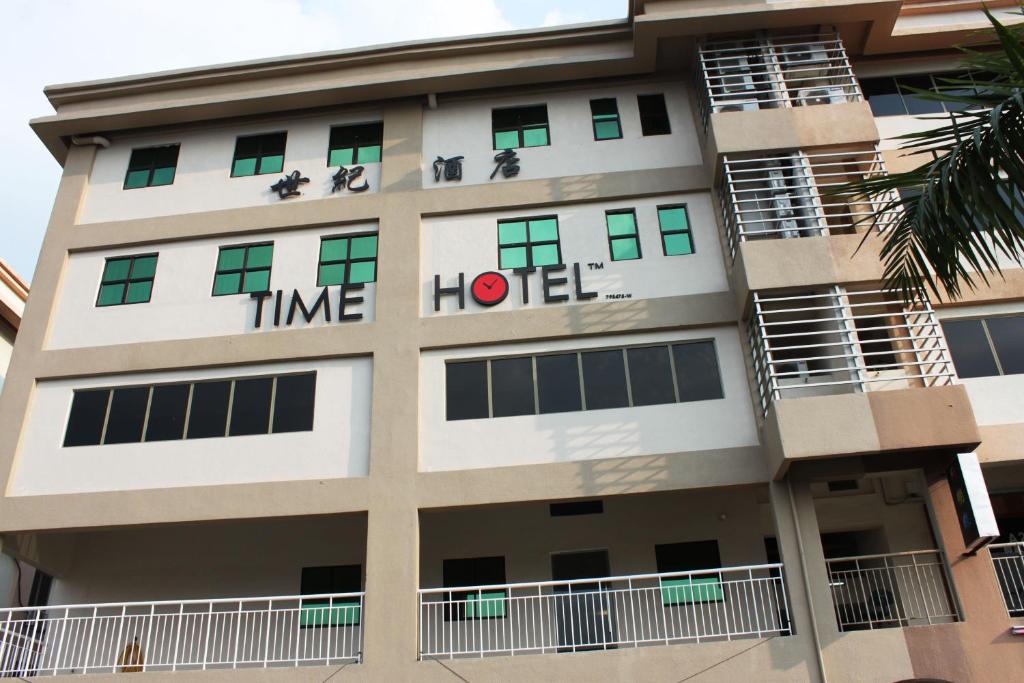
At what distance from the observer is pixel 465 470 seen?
13898 mm

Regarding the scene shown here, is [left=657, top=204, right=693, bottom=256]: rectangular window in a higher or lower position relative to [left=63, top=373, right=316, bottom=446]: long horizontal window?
higher

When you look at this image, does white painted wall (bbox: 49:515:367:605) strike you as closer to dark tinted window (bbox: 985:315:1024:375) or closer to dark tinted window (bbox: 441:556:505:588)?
dark tinted window (bbox: 441:556:505:588)

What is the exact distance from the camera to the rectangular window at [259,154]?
1745 cm

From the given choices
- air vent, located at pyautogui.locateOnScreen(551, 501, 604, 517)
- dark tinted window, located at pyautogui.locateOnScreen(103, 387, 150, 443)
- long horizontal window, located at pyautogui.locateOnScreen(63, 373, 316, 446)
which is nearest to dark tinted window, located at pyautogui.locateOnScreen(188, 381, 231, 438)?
long horizontal window, located at pyautogui.locateOnScreen(63, 373, 316, 446)

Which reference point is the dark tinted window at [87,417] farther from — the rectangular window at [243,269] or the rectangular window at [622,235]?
the rectangular window at [622,235]

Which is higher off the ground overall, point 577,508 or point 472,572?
point 577,508

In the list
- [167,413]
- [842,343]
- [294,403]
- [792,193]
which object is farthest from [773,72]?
[167,413]

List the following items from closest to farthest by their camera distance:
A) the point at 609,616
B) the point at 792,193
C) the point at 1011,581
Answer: the point at 1011,581 → the point at 609,616 → the point at 792,193

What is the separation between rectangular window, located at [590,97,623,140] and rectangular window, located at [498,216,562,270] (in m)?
2.17

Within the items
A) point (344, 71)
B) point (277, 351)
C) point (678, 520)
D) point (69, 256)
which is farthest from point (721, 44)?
point (69, 256)

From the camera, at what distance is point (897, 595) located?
43.8 ft

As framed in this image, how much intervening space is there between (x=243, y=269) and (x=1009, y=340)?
44.3 feet

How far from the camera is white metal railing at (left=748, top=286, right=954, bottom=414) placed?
13203 millimetres

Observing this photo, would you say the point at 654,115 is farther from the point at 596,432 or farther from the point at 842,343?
the point at 596,432
